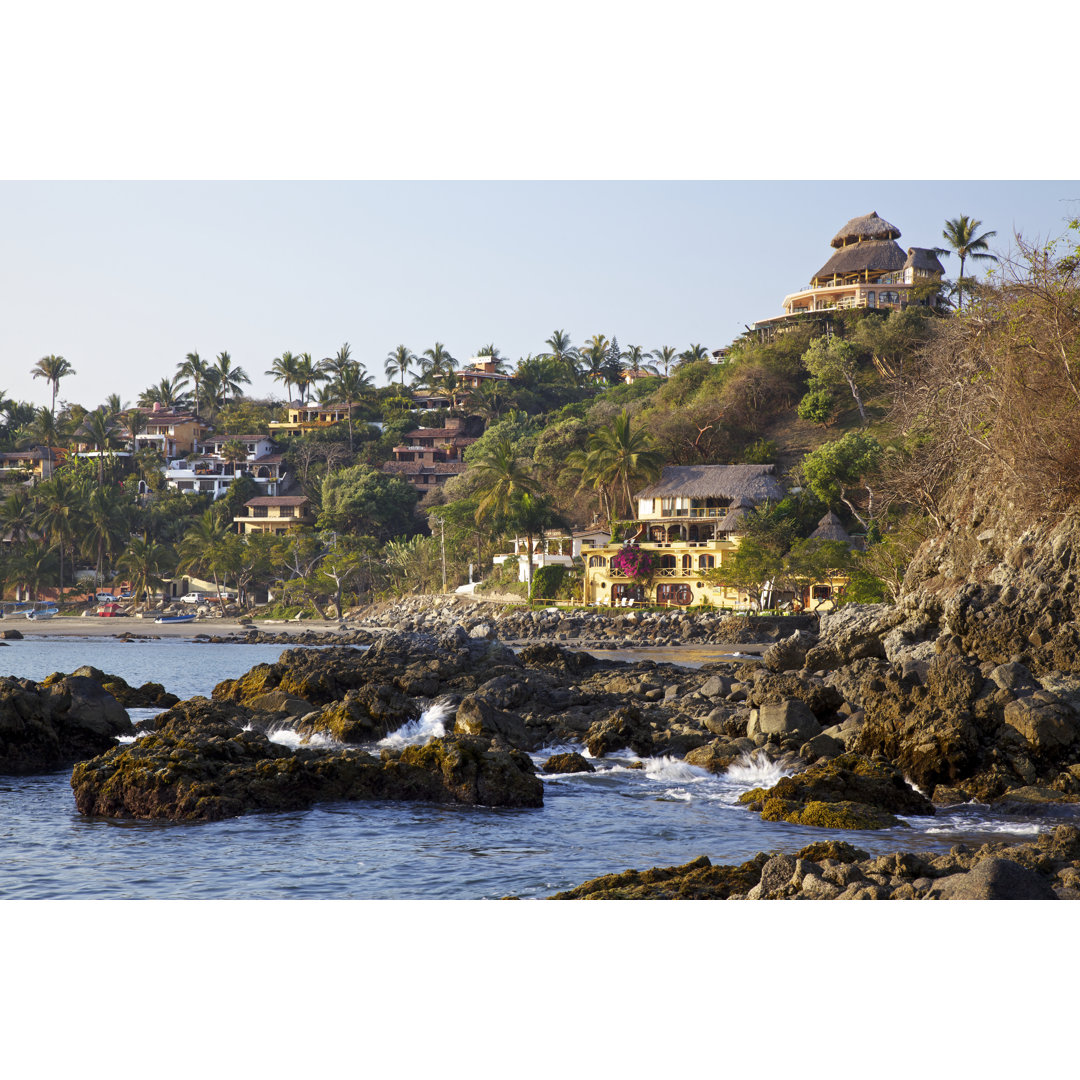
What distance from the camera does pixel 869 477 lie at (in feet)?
162

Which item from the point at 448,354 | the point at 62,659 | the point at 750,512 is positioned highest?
the point at 448,354

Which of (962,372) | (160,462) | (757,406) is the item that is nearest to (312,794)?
(962,372)

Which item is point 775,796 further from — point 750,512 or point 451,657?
point 750,512

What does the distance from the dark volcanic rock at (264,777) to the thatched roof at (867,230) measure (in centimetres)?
6874

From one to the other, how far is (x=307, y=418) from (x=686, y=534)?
50.3 metres

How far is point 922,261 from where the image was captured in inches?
2785

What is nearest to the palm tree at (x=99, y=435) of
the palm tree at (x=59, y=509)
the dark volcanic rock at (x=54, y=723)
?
the palm tree at (x=59, y=509)

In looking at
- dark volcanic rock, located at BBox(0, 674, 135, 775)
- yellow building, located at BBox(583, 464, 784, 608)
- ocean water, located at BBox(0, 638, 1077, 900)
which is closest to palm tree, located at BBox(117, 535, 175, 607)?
yellow building, located at BBox(583, 464, 784, 608)

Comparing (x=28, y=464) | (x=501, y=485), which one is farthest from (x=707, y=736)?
Result: (x=28, y=464)

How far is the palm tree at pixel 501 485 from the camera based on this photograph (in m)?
59.8

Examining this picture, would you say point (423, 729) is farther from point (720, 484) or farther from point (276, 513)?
point (276, 513)

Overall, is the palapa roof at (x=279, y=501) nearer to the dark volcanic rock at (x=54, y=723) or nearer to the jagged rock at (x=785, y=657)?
the jagged rock at (x=785, y=657)

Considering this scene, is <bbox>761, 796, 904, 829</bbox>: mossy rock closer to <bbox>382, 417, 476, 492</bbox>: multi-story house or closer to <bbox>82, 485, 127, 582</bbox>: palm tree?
<bbox>382, 417, 476, 492</bbox>: multi-story house

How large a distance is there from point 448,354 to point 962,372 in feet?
273
